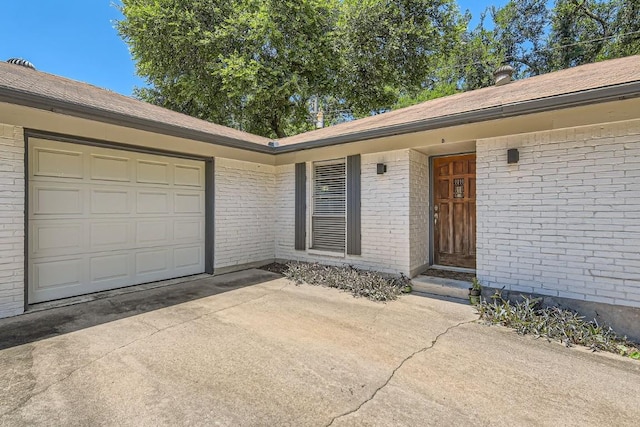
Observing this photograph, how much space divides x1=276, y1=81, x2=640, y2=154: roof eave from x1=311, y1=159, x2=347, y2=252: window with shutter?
3.72 feet

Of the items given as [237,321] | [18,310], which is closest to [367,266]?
[237,321]

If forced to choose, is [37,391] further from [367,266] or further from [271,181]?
[271,181]

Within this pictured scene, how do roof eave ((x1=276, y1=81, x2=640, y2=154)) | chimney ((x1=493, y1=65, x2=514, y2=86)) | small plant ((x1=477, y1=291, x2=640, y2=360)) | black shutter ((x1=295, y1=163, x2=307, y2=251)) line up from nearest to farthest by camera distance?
1. roof eave ((x1=276, y1=81, x2=640, y2=154))
2. small plant ((x1=477, y1=291, x2=640, y2=360))
3. chimney ((x1=493, y1=65, x2=514, y2=86))
4. black shutter ((x1=295, y1=163, x2=307, y2=251))

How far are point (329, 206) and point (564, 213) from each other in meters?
3.89

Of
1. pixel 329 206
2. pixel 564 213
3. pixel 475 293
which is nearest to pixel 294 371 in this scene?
pixel 475 293

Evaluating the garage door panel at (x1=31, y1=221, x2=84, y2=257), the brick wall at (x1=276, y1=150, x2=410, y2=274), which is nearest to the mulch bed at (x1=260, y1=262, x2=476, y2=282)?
the brick wall at (x1=276, y1=150, x2=410, y2=274)

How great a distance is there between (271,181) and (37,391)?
5.51m

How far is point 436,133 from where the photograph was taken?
4.63m

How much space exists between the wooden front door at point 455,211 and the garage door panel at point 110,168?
542cm

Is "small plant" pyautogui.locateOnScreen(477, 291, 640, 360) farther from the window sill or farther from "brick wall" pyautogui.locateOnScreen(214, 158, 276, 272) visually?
"brick wall" pyautogui.locateOnScreen(214, 158, 276, 272)

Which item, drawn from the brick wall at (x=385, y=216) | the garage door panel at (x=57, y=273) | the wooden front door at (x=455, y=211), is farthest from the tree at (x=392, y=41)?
the garage door panel at (x=57, y=273)

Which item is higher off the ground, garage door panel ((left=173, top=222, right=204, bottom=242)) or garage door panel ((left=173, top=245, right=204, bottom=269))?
garage door panel ((left=173, top=222, right=204, bottom=242))

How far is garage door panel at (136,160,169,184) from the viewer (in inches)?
208

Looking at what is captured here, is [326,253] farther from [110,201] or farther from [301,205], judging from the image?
[110,201]
